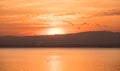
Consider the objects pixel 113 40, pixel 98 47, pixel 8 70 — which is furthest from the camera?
pixel 98 47

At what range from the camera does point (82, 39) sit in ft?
445

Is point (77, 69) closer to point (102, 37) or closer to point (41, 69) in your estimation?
point (41, 69)

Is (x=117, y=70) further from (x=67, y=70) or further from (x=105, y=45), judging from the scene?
(x=105, y=45)

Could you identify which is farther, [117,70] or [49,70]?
[49,70]

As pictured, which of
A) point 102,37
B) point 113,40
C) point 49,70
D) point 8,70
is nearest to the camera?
point 8,70

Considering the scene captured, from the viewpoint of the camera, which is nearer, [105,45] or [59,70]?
[59,70]

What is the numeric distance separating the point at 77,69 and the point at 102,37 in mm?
97779

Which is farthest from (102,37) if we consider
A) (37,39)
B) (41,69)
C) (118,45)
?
(41,69)

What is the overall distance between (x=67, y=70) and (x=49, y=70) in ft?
6.69

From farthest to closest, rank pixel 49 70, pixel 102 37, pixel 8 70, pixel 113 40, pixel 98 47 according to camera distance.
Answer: pixel 98 47
pixel 102 37
pixel 113 40
pixel 49 70
pixel 8 70

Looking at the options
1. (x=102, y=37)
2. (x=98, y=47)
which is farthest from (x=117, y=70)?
(x=98, y=47)

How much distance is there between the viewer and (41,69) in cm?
4472

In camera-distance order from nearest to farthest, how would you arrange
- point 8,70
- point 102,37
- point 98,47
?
point 8,70
point 102,37
point 98,47

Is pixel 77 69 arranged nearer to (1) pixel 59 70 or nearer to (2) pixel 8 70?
(1) pixel 59 70
